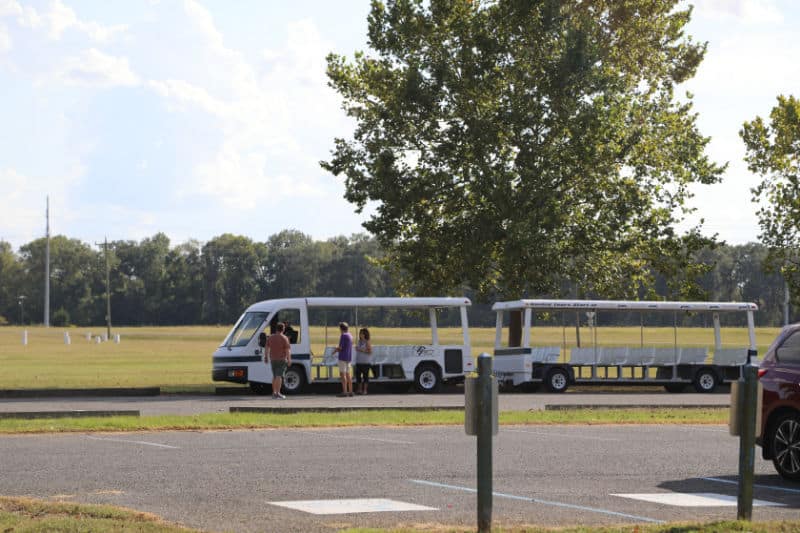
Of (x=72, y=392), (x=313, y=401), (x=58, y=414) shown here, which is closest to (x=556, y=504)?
(x=58, y=414)

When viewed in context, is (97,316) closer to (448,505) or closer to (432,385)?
(432,385)

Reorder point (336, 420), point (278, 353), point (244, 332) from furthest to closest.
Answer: point (244, 332), point (278, 353), point (336, 420)

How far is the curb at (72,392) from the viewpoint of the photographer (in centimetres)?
2852

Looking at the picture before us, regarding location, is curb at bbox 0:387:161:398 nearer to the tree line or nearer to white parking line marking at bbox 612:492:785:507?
white parking line marking at bbox 612:492:785:507

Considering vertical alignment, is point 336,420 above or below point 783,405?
below

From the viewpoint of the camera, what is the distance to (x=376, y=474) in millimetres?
12906

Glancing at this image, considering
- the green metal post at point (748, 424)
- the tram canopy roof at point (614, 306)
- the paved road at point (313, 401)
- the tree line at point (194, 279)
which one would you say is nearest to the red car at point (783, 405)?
the green metal post at point (748, 424)

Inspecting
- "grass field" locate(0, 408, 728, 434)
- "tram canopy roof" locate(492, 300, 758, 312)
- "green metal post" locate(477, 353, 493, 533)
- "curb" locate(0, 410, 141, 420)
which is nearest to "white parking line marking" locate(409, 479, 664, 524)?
"green metal post" locate(477, 353, 493, 533)

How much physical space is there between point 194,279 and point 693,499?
163626 mm

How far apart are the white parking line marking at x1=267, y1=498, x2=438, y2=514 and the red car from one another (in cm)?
432

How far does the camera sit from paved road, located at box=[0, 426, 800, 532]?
10.1m

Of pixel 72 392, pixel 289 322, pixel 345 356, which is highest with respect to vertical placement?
pixel 289 322

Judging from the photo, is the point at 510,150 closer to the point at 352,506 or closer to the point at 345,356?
the point at 345,356

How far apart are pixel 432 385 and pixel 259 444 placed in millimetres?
17233
